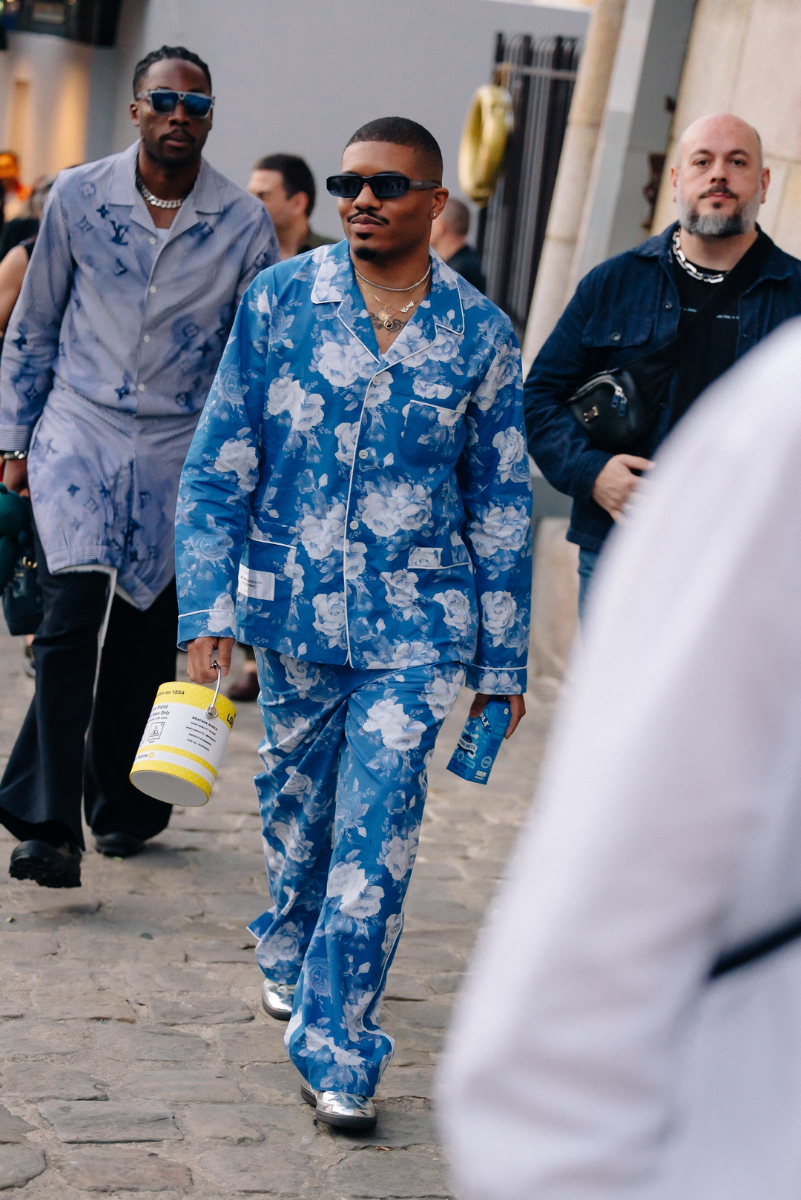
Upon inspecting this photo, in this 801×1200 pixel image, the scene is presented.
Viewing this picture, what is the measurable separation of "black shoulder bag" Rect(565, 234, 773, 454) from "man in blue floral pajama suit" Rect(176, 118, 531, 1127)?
668 mm

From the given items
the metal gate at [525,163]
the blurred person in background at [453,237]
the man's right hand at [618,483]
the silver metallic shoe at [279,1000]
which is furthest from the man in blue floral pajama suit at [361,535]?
the metal gate at [525,163]

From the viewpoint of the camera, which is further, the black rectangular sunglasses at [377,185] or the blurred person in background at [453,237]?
the blurred person in background at [453,237]

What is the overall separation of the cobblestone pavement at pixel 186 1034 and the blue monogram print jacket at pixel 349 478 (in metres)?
0.98

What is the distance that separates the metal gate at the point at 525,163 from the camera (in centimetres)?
1341

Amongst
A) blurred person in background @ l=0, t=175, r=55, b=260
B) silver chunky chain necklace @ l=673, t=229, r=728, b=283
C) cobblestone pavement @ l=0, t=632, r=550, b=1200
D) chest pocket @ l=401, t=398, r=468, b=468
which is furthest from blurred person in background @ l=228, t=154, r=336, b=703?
chest pocket @ l=401, t=398, r=468, b=468

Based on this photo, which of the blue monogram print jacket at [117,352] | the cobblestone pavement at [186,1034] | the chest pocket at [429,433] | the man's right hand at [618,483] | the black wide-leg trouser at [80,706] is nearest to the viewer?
the cobblestone pavement at [186,1034]

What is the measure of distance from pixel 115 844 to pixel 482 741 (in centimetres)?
172

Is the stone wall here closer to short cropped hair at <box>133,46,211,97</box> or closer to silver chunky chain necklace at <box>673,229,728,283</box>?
silver chunky chain necklace at <box>673,229,728,283</box>

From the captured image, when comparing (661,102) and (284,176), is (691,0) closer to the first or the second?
(661,102)

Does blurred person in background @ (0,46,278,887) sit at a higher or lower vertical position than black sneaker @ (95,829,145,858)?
higher

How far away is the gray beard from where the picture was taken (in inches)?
166

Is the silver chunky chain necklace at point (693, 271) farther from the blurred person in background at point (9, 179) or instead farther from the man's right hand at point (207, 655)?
the blurred person in background at point (9, 179)

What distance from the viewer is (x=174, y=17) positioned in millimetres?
14055

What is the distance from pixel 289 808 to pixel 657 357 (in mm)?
1589
